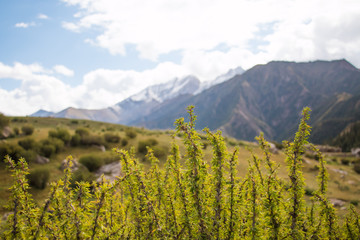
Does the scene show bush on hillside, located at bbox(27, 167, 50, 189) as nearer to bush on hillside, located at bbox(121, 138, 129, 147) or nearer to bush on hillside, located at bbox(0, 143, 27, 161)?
bush on hillside, located at bbox(0, 143, 27, 161)

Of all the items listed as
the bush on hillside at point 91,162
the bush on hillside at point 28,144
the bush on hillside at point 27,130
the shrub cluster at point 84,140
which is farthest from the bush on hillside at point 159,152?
the bush on hillside at point 27,130

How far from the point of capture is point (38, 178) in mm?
16281

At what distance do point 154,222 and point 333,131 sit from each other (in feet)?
734

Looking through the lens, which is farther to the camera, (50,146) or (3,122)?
(3,122)

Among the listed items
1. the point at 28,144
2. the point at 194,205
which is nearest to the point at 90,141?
the point at 28,144

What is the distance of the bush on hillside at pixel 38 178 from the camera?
16203mm

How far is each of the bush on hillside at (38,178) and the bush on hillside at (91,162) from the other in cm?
369

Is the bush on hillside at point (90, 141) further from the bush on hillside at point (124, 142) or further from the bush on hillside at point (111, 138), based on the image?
the bush on hillside at point (124, 142)

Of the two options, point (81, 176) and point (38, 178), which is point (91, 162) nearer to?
point (81, 176)

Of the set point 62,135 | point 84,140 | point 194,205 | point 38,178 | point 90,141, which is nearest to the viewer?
point 194,205

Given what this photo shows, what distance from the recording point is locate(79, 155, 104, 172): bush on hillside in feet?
66.3

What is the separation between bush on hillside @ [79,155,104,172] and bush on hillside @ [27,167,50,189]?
369cm

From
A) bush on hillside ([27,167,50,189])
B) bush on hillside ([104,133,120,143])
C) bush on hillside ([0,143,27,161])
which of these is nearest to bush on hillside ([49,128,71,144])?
bush on hillside ([104,133,120,143])

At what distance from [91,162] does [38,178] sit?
4739 millimetres
